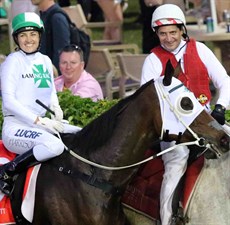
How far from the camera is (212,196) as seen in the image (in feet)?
21.6

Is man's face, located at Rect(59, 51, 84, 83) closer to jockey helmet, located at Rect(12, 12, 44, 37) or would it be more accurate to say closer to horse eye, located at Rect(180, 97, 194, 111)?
jockey helmet, located at Rect(12, 12, 44, 37)

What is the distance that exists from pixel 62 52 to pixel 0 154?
323 centimetres

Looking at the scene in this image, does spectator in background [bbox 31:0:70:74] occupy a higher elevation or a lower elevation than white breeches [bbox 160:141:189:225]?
higher

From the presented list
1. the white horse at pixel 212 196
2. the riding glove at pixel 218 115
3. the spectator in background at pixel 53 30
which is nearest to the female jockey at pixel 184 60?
the riding glove at pixel 218 115

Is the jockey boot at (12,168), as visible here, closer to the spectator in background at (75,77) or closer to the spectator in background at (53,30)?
the spectator in background at (75,77)

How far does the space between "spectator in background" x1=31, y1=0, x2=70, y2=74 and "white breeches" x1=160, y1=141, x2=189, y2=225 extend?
470 cm

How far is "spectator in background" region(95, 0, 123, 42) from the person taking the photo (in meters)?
15.2

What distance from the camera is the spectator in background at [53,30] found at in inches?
433

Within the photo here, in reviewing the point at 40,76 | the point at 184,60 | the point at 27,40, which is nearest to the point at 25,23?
the point at 27,40

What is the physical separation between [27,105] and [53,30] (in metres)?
4.15

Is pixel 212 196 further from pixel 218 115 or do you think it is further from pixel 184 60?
pixel 184 60

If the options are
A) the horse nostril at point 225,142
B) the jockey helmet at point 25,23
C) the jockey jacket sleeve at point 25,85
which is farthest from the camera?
the jockey helmet at point 25,23

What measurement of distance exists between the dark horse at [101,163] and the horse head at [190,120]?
16 mm

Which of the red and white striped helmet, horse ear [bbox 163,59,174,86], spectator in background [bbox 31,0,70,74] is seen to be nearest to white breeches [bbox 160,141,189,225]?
horse ear [bbox 163,59,174,86]
